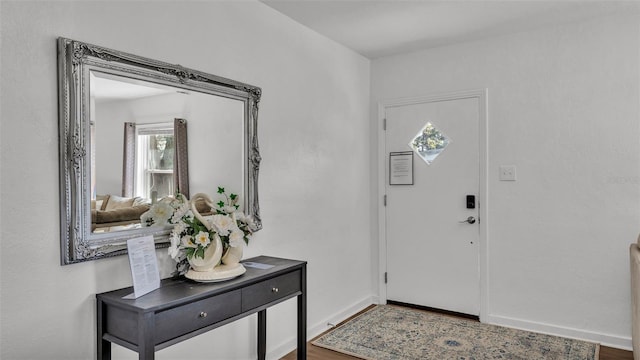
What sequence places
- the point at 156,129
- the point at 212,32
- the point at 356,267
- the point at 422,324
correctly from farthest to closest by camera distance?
the point at 356,267 < the point at 422,324 < the point at 212,32 < the point at 156,129

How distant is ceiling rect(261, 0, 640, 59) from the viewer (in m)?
2.90

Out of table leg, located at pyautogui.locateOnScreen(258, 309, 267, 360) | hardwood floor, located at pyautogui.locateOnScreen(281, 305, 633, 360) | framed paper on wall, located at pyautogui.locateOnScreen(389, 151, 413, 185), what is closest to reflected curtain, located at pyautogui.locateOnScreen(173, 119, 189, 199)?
table leg, located at pyautogui.locateOnScreen(258, 309, 267, 360)

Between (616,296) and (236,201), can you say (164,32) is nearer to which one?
(236,201)

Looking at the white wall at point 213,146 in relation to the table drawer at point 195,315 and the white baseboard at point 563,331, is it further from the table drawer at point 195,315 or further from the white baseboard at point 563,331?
the white baseboard at point 563,331

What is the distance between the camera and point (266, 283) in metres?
2.33

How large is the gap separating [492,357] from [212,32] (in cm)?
274

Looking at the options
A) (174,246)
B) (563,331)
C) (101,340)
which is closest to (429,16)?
(174,246)

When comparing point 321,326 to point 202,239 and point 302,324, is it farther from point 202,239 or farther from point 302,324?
point 202,239

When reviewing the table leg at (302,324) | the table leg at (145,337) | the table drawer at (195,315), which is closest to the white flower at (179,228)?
the table drawer at (195,315)

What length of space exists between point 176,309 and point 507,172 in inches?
110

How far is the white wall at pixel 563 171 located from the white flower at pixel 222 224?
2.34 m

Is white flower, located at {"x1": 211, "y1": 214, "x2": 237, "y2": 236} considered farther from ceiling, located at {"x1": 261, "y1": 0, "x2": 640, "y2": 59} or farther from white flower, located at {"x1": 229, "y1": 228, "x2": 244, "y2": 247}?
ceiling, located at {"x1": 261, "y1": 0, "x2": 640, "y2": 59}

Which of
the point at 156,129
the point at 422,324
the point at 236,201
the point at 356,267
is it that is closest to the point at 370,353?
the point at 422,324

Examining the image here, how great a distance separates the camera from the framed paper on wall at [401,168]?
3984 millimetres
